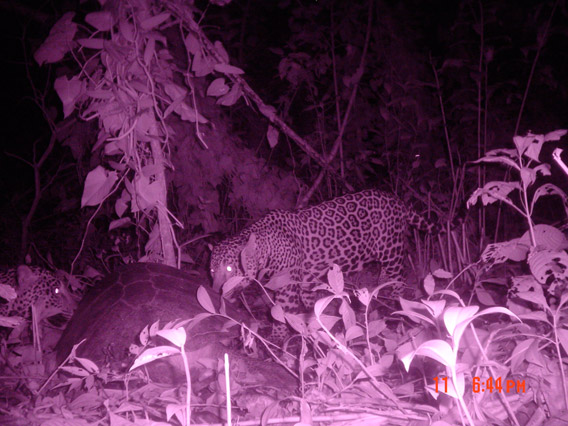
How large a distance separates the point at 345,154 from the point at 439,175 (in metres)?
1.19

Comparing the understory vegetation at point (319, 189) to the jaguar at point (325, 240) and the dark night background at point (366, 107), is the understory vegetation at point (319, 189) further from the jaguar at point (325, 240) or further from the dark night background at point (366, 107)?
the jaguar at point (325, 240)

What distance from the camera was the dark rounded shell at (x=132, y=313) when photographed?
292cm

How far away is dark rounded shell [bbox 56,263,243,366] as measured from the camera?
115 inches

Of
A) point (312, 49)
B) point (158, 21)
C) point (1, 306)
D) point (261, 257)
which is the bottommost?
point (1, 306)

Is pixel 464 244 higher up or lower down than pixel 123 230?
higher up

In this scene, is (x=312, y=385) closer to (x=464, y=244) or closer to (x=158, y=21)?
(x=158, y=21)

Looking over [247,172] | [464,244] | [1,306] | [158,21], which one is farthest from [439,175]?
[1,306]

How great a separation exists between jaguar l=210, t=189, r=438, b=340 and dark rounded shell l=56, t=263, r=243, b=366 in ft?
3.28

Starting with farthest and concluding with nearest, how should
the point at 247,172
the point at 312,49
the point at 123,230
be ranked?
1. the point at 312,49
2. the point at 123,230
3. the point at 247,172

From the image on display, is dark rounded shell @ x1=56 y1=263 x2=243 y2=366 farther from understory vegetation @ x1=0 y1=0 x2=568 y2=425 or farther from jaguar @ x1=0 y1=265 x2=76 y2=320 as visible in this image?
jaguar @ x1=0 y1=265 x2=76 y2=320

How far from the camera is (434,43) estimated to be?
7422 mm
